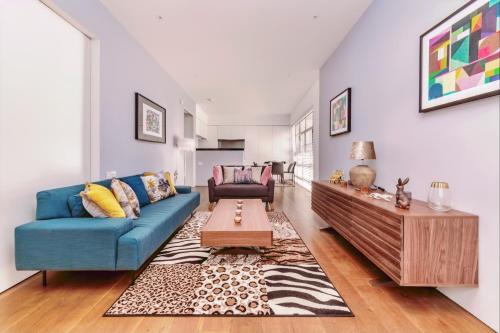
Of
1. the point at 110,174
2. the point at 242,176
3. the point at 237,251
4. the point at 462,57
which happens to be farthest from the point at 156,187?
the point at 462,57

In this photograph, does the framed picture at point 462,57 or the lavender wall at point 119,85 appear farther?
the lavender wall at point 119,85

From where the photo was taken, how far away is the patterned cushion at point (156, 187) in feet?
10.7

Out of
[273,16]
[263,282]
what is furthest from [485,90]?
[273,16]

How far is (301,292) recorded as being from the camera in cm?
178

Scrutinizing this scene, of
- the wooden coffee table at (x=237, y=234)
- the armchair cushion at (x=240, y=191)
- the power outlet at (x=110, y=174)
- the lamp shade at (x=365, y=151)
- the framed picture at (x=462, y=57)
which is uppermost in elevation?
the framed picture at (x=462, y=57)

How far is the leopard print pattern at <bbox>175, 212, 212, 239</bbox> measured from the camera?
301 cm

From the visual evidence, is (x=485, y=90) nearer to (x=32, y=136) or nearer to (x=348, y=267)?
(x=348, y=267)

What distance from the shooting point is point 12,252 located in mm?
1859

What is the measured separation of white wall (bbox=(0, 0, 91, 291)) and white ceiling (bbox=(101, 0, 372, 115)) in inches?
36.4

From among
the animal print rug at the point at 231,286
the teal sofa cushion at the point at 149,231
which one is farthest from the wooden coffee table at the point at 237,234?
the teal sofa cushion at the point at 149,231

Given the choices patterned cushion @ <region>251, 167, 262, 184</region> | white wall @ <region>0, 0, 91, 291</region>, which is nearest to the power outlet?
white wall @ <region>0, 0, 91, 291</region>

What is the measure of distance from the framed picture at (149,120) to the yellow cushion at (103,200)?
1.74 m

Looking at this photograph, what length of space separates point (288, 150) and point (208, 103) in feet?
14.3

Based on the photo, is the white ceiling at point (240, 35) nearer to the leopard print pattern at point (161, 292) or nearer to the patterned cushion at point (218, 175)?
the patterned cushion at point (218, 175)
